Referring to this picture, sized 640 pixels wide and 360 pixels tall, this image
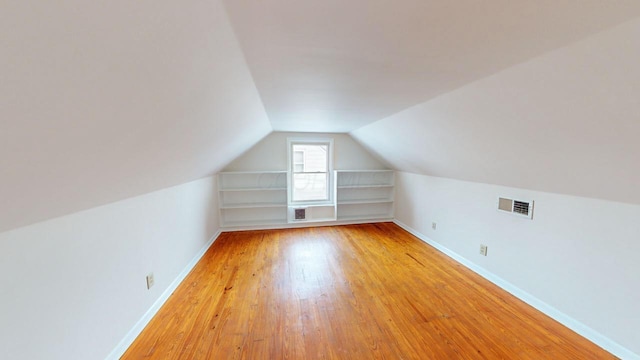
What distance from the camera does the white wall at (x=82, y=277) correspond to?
1088mm

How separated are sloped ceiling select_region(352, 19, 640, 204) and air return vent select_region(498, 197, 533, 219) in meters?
0.19

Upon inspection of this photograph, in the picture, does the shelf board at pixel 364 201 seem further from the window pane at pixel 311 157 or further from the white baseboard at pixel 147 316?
the white baseboard at pixel 147 316

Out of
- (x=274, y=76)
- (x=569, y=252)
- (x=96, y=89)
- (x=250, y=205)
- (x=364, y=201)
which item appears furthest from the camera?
(x=364, y=201)

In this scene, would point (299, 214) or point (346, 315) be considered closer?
point (346, 315)

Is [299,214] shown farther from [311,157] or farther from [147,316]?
[147,316]

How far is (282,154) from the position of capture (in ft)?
15.8

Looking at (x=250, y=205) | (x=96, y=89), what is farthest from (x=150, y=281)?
(x=250, y=205)

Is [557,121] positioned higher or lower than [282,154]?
higher

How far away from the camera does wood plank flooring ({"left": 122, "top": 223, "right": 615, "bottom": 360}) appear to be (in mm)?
1780

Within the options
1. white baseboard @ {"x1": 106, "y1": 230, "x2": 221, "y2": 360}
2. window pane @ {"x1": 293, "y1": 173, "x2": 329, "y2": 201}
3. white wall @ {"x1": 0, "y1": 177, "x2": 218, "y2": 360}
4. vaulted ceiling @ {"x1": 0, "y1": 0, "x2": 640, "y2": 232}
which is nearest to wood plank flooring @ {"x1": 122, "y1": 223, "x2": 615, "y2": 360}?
white baseboard @ {"x1": 106, "y1": 230, "x2": 221, "y2": 360}

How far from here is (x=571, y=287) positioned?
2016mm

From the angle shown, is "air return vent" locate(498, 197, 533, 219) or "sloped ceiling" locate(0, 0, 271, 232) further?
"air return vent" locate(498, 197, 533, 219)

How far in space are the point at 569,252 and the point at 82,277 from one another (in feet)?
11.7

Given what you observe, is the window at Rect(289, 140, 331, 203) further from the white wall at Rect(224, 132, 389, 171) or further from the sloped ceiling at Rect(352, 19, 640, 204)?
the sloped ceiling at Rect(352, 19, 640, 204)
